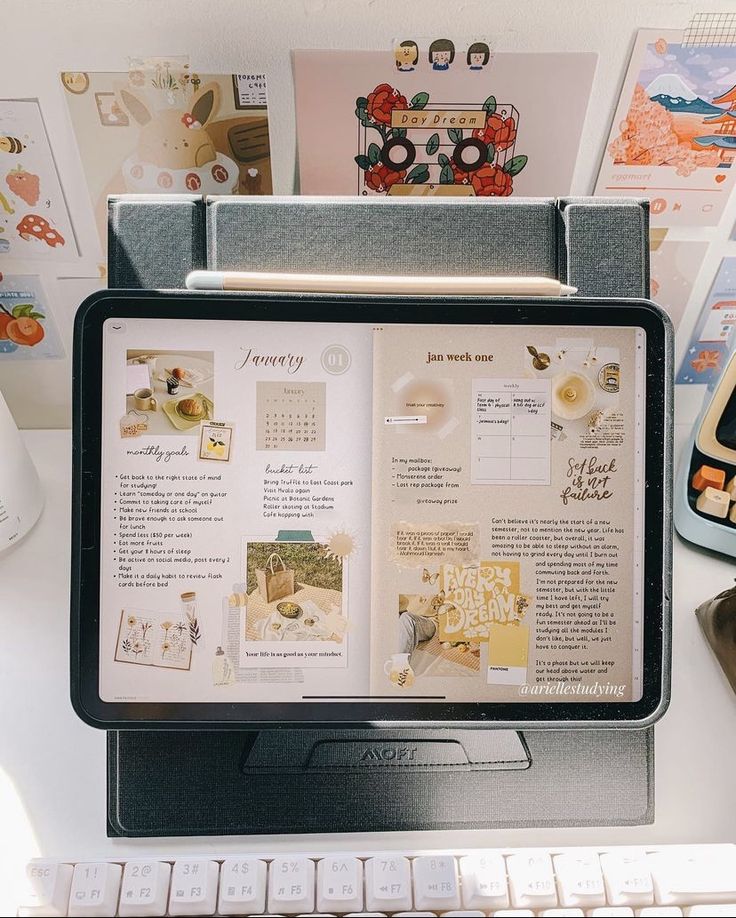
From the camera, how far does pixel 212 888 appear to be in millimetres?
446

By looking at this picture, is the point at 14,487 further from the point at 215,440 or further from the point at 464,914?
the point at 464,914

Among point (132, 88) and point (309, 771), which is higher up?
point (132, 88)

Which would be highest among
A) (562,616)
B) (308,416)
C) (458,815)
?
(308,416)

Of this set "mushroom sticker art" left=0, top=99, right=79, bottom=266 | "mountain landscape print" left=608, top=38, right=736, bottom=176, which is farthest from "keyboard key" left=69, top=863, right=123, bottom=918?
"mountain landscape print" left=608, top=38, right=736, bottom=176

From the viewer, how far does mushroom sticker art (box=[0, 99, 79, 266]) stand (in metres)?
0.54

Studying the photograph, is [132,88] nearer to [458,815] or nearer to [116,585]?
[116,585]

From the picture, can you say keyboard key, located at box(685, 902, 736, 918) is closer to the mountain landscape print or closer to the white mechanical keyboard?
the white mechanical keyboard

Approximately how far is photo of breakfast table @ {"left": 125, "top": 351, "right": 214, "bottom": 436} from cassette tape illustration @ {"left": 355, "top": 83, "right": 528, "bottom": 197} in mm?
209

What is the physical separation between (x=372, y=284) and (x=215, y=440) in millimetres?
148

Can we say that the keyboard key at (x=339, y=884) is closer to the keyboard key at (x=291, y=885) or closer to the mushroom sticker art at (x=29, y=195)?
the keyboard key at (x=291, y=885)

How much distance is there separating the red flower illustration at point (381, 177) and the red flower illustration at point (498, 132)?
0.06 m

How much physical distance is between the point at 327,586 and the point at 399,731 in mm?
136

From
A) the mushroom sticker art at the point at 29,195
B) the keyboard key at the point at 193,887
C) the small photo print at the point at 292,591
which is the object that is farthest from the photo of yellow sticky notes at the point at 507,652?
the mushroom sticker art at the point at 29,195

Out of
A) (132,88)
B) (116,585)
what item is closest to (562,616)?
(116,585)
